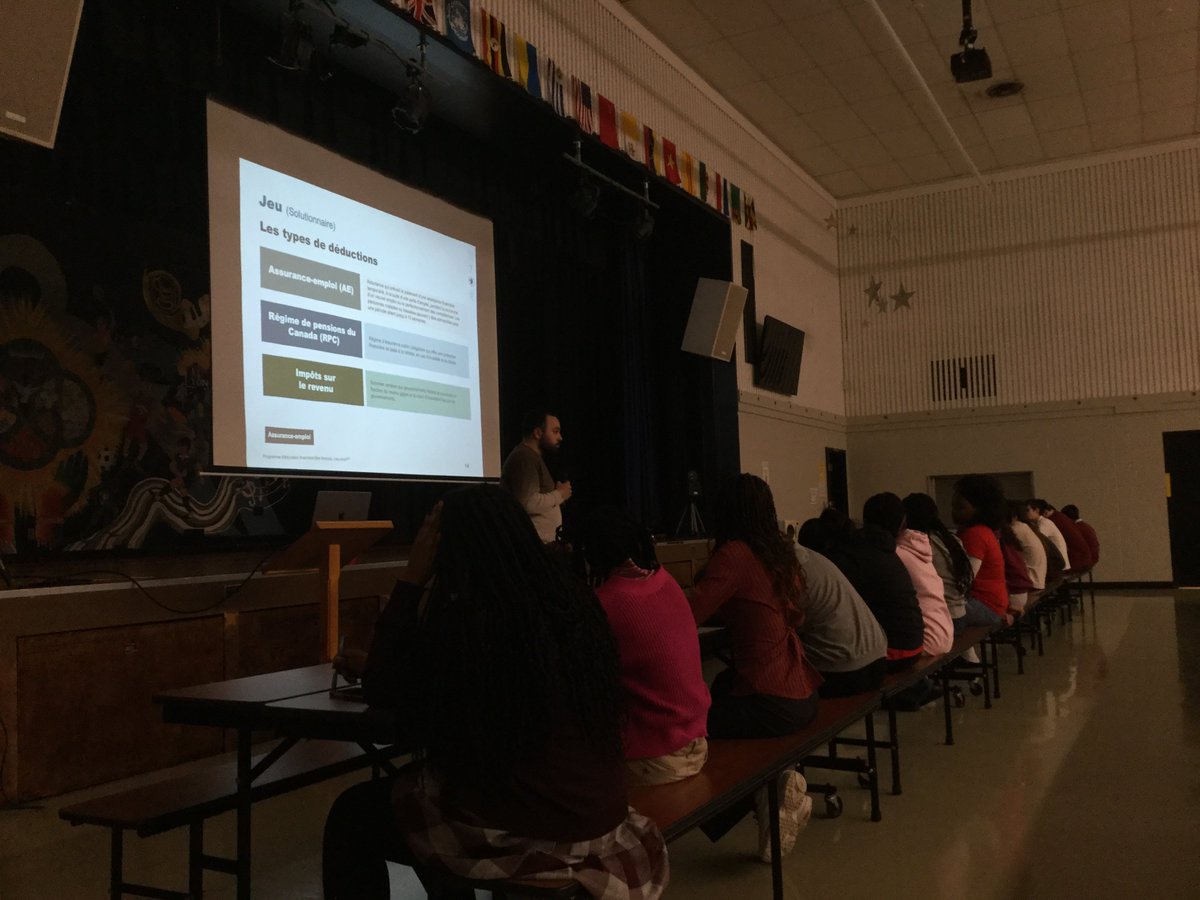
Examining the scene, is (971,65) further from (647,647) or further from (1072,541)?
(647,647)

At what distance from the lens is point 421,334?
18.1ft

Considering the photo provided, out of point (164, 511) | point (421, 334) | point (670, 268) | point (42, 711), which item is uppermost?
point (670, 268)

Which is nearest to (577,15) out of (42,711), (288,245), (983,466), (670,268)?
(670,268)

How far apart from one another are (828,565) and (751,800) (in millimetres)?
785

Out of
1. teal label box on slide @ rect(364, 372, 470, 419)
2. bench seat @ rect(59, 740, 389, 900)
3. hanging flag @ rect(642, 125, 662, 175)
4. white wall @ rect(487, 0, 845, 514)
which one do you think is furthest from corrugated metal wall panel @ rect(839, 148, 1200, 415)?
bench seat @ rect(59, 740, 389, 900)

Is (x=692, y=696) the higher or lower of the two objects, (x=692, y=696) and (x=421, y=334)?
the lower

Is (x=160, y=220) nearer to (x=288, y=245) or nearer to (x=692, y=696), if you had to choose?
(x=288, y=245)

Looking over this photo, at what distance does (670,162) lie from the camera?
762 centimetres

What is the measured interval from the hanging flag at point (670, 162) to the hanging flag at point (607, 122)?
0.78m

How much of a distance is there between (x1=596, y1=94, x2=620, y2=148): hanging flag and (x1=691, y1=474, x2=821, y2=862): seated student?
14.6ft

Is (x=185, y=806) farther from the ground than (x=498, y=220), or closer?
closer

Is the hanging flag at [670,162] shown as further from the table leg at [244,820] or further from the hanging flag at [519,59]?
the table leg at [244,820]

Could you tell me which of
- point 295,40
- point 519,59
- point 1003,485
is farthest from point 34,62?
point 1003,485

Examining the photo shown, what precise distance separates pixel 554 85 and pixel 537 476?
2.72 m
